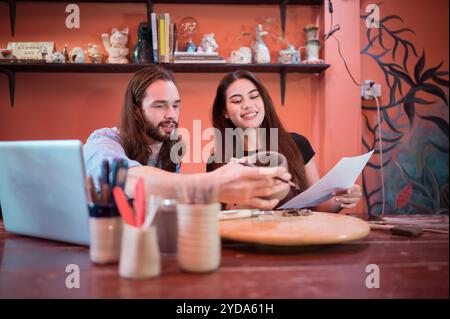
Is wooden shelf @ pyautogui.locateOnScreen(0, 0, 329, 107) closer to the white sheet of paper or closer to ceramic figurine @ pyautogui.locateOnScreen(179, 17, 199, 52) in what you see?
ceramic figurine @ pyautogui.locateOnScreen(179, 17, 199, 52)

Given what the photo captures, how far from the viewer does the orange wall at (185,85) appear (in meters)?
2.67

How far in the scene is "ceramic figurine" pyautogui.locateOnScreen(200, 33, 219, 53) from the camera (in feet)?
8.57

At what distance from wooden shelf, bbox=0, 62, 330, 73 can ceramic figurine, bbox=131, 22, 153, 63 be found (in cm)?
5

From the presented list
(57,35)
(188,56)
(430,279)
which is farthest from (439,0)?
(57,35)

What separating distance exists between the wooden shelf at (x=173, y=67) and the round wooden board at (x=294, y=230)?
1718 mm

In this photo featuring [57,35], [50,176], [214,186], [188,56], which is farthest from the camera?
[57,35]

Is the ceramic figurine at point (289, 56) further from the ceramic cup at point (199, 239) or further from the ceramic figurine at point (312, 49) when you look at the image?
the ceramic cup at point (199, 239)

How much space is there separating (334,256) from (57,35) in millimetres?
2672

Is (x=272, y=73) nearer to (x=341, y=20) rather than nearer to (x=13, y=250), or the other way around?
(x=341, y=20)

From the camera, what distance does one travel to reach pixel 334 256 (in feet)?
2.45

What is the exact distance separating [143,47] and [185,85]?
41cm

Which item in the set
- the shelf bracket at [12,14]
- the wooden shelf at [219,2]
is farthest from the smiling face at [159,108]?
the shelf bracket at [12,14]
